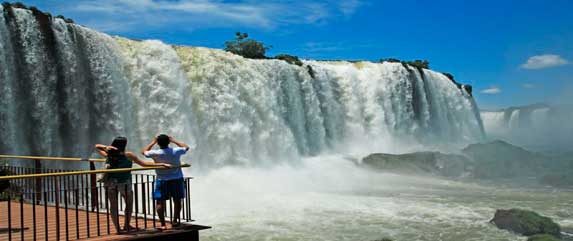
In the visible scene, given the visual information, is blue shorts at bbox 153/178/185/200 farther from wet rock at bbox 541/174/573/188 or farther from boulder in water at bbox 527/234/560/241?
wet rock at bbox 541/174/573/188

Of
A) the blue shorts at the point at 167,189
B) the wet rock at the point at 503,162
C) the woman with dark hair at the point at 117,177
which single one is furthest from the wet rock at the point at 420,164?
Result: the woman with dark hair at the point at 117,177

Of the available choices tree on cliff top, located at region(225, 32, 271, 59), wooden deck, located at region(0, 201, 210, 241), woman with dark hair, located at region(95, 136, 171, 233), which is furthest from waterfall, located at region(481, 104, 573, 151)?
woman with dark hair, located at region(95, 136, 171, 233)

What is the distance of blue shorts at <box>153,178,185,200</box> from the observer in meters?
7.79

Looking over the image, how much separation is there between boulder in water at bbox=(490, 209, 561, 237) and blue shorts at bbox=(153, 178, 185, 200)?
1058 centimetres

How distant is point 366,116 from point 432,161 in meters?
8.89

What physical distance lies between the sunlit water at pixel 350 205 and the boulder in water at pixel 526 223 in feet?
1.11

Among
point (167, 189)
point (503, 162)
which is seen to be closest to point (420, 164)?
point (503, 162)

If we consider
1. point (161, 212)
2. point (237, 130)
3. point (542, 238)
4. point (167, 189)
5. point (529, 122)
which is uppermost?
point (529, 122)

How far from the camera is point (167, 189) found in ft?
25.7

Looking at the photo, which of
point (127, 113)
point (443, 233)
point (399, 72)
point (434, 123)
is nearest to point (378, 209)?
point (443, 233)

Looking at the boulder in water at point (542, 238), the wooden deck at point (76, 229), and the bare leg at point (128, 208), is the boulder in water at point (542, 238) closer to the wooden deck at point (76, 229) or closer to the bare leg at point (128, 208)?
the wooden deck at point (76, 229)

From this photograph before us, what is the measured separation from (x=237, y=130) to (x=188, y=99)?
112 inches

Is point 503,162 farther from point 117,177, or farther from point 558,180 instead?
point 117,177

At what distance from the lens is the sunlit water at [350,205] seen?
14994mm
